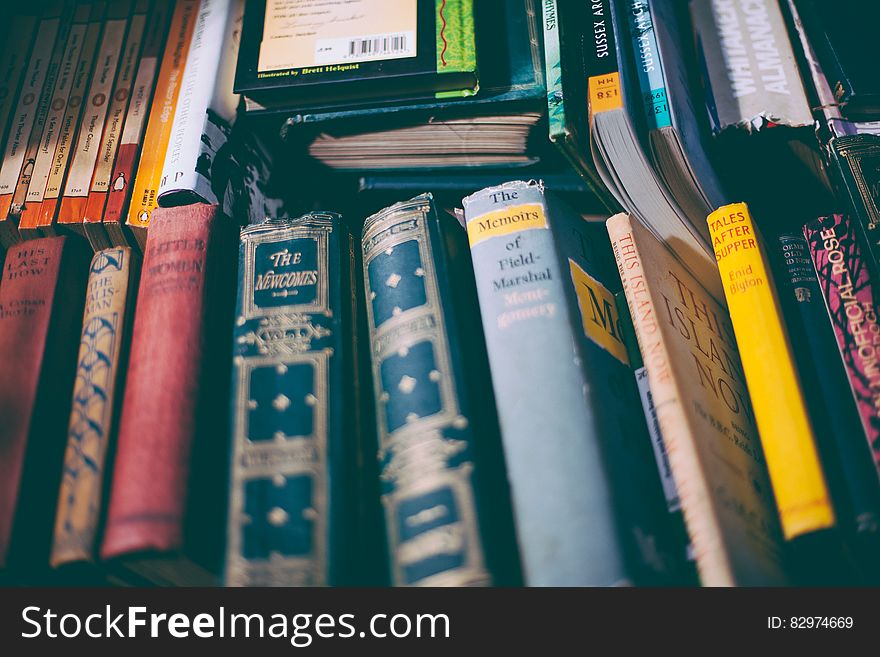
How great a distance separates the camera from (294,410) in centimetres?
50

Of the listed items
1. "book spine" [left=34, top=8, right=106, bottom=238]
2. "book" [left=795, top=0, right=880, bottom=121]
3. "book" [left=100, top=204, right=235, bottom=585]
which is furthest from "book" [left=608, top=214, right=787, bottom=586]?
"book spine" [left=34, top=8, right=106, bottom=238]

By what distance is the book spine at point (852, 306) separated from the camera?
19.2 inches

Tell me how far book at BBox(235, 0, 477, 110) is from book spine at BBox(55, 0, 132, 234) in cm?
17

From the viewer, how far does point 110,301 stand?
58cm

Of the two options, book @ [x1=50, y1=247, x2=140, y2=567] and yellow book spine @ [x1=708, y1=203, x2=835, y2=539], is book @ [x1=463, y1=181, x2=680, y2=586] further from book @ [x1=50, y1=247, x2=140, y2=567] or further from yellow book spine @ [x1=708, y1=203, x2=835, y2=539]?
book @ [x1=50, y1=247, x2=140, y2=567]

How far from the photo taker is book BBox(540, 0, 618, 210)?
1.97ft

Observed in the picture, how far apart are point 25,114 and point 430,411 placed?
Answer: 0.60 m

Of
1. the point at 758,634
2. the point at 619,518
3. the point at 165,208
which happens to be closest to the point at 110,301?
the point at 165,208

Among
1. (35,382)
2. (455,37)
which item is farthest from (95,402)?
(455,37)

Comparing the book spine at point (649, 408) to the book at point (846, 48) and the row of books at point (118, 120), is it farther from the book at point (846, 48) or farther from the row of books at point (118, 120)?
the row of books at point (118, 120)

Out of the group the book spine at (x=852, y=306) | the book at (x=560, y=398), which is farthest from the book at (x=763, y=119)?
the book at (x=560, y=398)

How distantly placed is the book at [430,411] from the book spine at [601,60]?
0.61ft

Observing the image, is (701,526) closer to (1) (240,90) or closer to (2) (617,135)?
(2) (617,135)

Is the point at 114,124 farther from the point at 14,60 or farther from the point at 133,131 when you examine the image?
the point at 14,60
